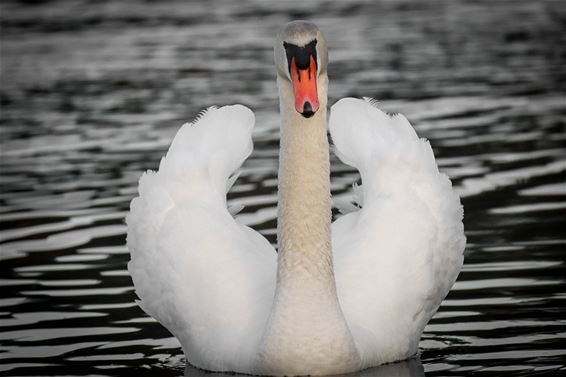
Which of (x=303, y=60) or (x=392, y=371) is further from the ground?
(x=303, y=60)

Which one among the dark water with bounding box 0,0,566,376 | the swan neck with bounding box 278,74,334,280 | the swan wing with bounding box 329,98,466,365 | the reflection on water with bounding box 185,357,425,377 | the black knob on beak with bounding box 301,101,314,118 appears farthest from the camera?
the dark water with bounding box 0,0,566,376

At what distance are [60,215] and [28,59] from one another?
12.3m

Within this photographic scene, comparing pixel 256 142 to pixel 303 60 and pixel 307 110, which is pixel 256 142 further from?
pixel 307 110

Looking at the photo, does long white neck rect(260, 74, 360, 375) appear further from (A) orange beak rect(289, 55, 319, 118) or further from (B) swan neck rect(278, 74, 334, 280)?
(A) orange beak rect(289, 55, 319, 118)

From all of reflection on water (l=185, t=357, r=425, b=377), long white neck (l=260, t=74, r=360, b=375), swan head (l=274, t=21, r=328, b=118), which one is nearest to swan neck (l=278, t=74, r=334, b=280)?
long white neck (l=260, t=74, r=360, b=375)

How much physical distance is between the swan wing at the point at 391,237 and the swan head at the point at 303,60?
4.53ft

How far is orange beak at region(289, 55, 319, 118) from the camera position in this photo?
22.3 ft

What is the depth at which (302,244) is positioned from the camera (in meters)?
7.59

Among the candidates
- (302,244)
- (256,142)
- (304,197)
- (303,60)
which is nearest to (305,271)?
(302,244)

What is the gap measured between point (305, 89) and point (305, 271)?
44.5 inches

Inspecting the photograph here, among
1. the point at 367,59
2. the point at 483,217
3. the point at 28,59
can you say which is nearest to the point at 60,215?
the point at 483,217

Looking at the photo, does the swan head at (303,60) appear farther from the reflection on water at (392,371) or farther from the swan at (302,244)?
the reflection on water at (392,371)

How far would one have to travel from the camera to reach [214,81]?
2058cm

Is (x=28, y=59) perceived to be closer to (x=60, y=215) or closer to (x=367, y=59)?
(x=367, y=59)
